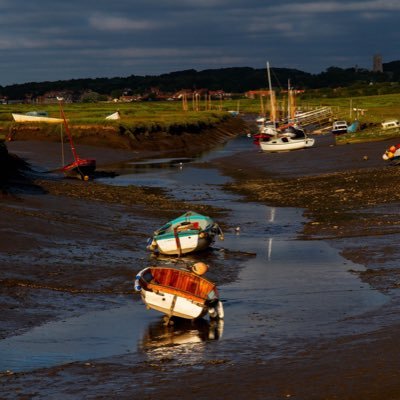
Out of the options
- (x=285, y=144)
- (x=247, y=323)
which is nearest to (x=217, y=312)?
(x=247, y=323)

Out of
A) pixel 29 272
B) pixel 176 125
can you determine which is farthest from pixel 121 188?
pixel 176 125

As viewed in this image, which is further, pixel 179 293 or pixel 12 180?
pixel 12 180

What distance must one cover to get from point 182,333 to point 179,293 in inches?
43.9

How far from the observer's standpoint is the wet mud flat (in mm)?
18094

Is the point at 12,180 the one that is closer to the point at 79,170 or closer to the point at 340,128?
the point at 79,170

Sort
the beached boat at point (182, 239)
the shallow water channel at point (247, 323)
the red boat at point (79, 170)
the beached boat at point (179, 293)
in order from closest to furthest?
the shallow water channel at point (247, 323), the beached boat at point (179, 293), the beached boat at point (182, 239), the red boat at point (79, 170)

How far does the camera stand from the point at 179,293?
81.1ft

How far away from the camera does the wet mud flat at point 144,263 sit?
18.1m

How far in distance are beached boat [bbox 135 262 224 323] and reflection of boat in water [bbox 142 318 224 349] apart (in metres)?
0.26

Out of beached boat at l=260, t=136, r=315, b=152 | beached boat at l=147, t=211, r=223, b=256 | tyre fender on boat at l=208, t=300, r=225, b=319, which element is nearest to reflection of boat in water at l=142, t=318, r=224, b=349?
tyre fender on boat at l=208, t=300, r=225, b=319

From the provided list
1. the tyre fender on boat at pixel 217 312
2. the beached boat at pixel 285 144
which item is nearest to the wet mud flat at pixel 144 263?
the tyre fender on boat at pixel 217 312

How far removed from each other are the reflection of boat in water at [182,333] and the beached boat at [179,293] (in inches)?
10.4

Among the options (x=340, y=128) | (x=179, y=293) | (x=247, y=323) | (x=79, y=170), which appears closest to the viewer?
(x=247, y=323)

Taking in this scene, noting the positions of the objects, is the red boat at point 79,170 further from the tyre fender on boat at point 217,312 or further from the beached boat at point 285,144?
the tyre fender on boat at point 217,312
